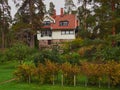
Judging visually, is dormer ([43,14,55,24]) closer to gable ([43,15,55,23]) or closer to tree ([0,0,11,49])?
gable ([43,15,55,23])

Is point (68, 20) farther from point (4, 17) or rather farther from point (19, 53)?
point (19, 53)

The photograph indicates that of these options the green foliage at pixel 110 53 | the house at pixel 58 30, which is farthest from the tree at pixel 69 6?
the green foliage at pixel 110 53

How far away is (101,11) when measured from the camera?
29750 millimetres

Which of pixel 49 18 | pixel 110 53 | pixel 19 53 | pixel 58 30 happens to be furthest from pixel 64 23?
pixel 110 53

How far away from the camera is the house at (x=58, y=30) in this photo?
63219 mm

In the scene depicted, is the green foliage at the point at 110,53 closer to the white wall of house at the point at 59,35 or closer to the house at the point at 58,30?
the house at the point at 58,30

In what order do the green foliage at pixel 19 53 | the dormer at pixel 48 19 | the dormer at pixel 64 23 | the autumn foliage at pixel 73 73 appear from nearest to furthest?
the autumn foliage at pixel 73 73
the green foliage at pixel 19 53
the dormer at pixel 64 23
the dormer at pixel 48 19

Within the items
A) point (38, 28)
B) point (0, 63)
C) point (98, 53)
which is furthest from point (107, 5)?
point (38, 28)

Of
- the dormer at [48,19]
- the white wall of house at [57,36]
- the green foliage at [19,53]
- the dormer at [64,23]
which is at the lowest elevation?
the green foliage at [19,53]

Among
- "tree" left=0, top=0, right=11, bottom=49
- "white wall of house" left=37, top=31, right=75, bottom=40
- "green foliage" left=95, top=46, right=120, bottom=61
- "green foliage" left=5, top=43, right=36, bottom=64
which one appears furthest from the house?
"green foliage" left=95, top=46, right=120, bottom=61

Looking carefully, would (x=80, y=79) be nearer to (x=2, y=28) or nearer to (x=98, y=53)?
(x=98, y=53)

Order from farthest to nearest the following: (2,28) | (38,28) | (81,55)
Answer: (2,28)
(38,28)
(81,55)

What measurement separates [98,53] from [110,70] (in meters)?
7.22

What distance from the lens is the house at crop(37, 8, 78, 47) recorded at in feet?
207
